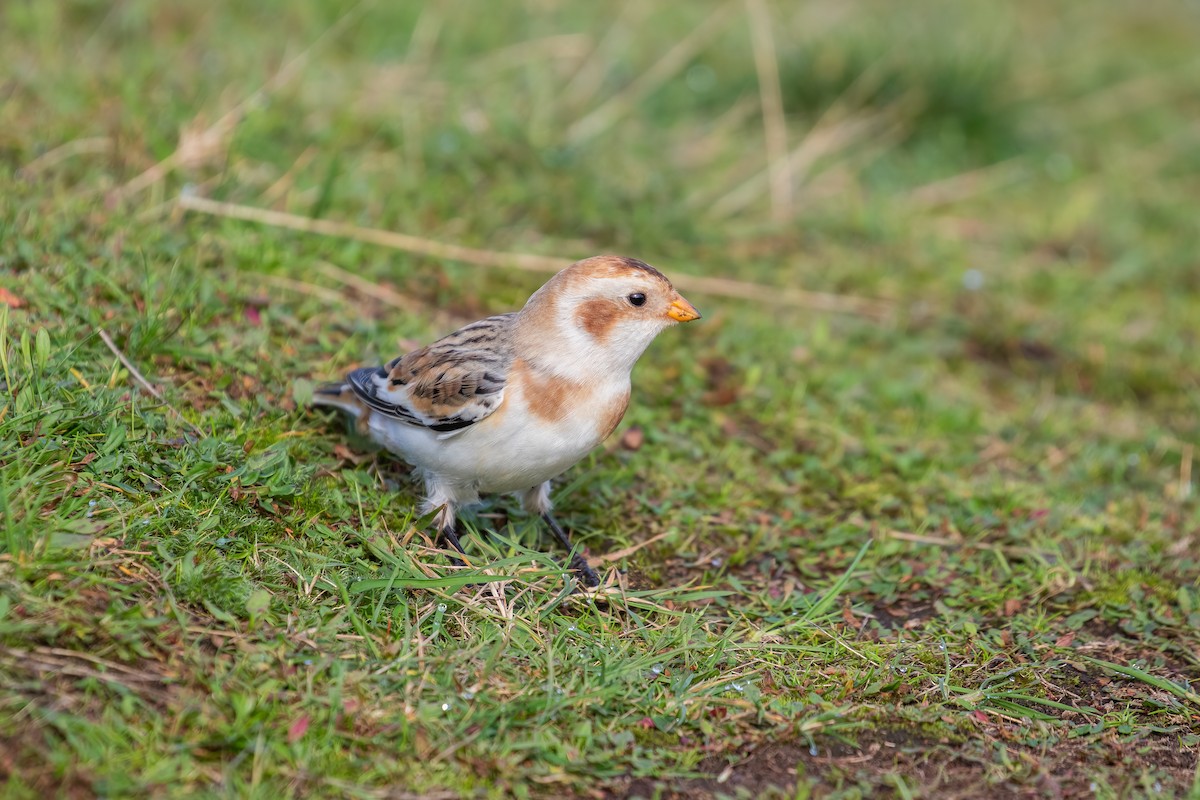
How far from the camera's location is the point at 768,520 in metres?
4.99

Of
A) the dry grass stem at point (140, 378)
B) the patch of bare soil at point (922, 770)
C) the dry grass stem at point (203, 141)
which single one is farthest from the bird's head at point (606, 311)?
the dry grass stem at point (203, 141)

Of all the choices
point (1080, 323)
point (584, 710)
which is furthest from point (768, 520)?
point (1080, 323)

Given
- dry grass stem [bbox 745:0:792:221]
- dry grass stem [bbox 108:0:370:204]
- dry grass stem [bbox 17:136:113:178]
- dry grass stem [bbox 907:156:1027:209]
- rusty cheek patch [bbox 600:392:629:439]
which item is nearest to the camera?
rusty cheek patch [bbox 600:392:629:439]

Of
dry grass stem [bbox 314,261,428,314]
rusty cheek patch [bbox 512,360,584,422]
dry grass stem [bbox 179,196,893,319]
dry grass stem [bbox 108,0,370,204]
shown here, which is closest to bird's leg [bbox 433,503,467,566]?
rusty cheek patch [bbox 512,360,584,422]

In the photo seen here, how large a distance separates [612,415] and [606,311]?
1.28 feet

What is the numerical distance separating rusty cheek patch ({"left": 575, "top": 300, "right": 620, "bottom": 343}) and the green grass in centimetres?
80

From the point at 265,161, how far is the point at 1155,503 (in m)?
4.72

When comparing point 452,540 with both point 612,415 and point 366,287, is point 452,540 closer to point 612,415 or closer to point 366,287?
point 612,415

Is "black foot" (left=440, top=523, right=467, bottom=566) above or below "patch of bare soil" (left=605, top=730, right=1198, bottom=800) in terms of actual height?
above

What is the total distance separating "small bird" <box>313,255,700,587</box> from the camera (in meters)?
4.21

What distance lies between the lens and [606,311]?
4395 millimetres

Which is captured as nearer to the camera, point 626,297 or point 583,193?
point 626,297

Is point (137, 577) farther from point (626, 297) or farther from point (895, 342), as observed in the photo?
point (895, 342)

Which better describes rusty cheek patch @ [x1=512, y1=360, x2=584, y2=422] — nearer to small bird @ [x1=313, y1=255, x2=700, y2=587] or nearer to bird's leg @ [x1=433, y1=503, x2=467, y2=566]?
small bird @ [x1=313, y1=255, x2=700, y2=587]
